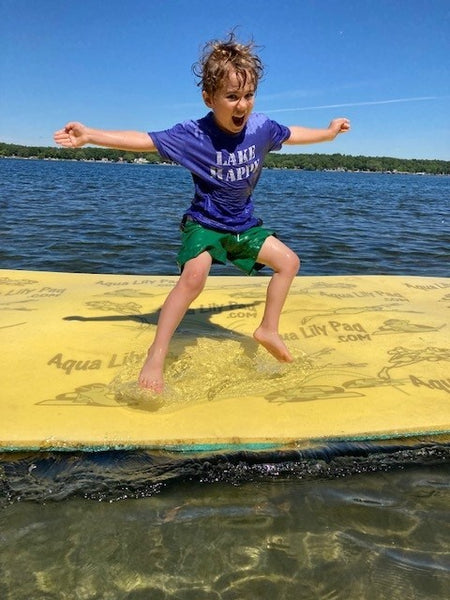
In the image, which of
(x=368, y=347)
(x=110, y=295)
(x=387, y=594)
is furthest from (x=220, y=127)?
(x=387, y=594)

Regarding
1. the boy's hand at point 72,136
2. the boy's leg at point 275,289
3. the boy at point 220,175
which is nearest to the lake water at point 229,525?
the boy at point 220,175

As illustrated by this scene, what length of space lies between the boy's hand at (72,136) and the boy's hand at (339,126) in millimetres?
1332

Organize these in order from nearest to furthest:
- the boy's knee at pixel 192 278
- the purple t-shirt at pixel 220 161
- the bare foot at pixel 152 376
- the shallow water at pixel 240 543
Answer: the shallow water at pixel 240 543 < the bare foot at pixel 152 376 < the boy's knee at pixel 192 278 < the purple t-shirt at pixel 220 161

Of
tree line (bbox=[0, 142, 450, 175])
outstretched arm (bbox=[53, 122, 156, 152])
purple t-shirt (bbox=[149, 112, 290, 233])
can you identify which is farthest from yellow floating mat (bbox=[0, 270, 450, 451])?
tree line (bbox=[0, 142, 450, 175])

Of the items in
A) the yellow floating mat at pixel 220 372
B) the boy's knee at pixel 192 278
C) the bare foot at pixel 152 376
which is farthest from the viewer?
the boy's knee at pixel 192 278

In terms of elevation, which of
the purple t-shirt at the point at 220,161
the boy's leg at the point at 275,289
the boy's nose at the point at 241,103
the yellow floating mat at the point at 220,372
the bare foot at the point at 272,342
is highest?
the boy's nose at the point at 241,103

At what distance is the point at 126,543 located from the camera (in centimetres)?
151

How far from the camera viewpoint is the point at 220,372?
246cm

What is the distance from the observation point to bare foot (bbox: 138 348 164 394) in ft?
7.23

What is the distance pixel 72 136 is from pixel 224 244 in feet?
2.68

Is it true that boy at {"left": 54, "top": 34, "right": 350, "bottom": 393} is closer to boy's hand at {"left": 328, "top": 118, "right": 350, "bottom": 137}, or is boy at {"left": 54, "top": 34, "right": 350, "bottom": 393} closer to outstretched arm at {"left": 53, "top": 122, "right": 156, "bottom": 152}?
outstretched arm at {"left": 53, "top": 122, "right": 156, "bottom": 152}

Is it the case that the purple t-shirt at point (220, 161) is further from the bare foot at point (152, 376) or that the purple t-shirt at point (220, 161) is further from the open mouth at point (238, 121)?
the bare foot at point (152, 376)

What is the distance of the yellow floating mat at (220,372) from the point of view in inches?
78.4

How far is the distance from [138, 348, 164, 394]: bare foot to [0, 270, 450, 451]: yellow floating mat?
3 centimetres
